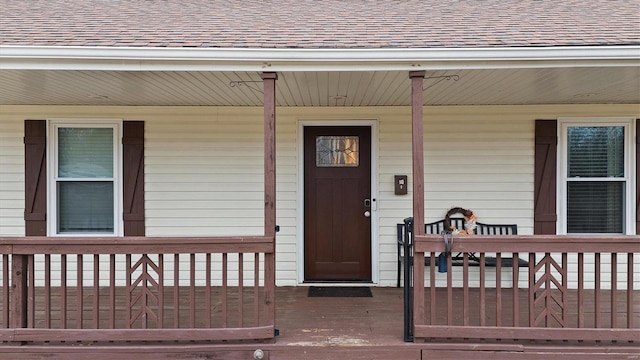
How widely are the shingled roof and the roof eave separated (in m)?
0.08

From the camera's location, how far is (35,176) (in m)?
4.42

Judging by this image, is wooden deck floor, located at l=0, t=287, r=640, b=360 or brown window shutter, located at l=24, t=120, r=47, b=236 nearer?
wooden deck floor, located at l=0, t=287, r=640, b=360

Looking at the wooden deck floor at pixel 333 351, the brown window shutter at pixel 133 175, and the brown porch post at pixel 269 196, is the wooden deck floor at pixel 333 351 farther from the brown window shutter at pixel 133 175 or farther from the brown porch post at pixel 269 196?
the brown window shutter at pixel 133 175

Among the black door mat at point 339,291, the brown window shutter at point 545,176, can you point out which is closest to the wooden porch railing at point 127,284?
the black door mat at point 339,291

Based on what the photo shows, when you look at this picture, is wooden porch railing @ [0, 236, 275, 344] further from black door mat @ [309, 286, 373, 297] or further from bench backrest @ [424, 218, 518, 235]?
bench backrest @ [424, 218, 518, 235]

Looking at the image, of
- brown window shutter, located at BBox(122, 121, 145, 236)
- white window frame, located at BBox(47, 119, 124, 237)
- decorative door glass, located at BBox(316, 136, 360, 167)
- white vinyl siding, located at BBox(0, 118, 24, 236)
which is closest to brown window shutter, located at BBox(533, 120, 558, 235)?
decorative door glass, located at BBox(316, 136, 360, 167)

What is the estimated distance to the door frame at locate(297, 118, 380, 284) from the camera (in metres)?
4.52

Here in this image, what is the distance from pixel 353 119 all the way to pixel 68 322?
3194 millimetres

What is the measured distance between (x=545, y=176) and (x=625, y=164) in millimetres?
820

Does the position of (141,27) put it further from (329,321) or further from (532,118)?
(532,118)

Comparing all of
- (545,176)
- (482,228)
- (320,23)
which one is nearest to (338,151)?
(320,23)

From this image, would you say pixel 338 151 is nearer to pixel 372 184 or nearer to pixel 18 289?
pixel 372 184

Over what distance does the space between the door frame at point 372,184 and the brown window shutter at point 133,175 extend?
1676 mm

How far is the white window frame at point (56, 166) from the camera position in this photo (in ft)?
14.6
